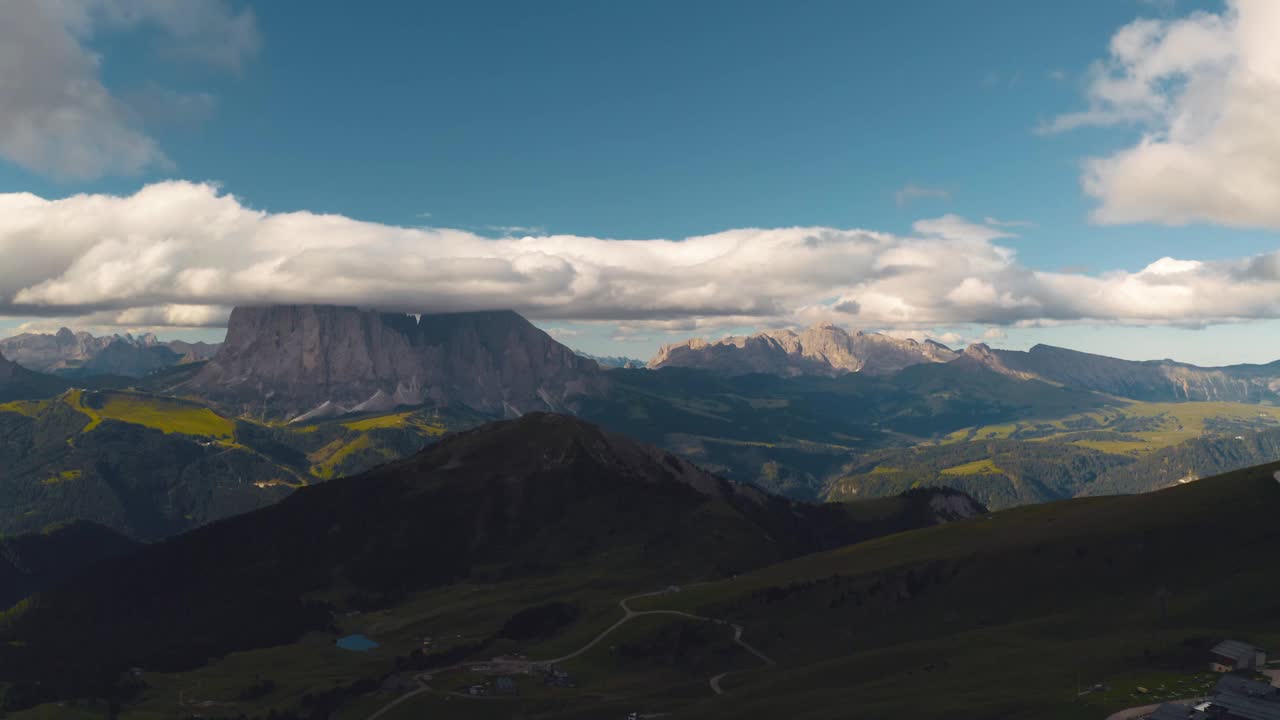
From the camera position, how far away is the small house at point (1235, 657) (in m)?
119

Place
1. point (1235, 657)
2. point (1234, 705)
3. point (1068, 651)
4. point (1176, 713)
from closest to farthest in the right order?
point (1234, 705)
point (1176, 713)
point (1235, 657)
point (1068, 651)

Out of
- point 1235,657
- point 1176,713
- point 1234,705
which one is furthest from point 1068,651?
point 1234,705

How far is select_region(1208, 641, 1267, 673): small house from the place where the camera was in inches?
4700

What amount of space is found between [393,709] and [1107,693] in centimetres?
14653

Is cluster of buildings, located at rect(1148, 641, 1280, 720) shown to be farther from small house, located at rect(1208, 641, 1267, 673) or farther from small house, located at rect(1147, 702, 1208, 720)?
small house, located at rect(1208, 641, 1267, 673)

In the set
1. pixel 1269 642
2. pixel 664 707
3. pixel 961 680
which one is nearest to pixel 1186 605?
pixel 1269 642

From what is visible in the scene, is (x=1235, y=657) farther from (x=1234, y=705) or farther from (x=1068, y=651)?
(x=1234, y=705)

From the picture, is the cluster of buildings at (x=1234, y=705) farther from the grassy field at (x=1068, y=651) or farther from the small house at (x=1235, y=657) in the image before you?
the small house at (x=1235, y=657)

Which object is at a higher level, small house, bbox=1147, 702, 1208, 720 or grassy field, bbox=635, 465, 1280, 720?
small house, bbox=1147, 702, 1208, 720

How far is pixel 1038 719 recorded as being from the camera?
346 ft

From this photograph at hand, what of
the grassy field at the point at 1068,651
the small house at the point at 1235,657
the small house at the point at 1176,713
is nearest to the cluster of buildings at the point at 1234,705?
the small house at the point at 1176,713

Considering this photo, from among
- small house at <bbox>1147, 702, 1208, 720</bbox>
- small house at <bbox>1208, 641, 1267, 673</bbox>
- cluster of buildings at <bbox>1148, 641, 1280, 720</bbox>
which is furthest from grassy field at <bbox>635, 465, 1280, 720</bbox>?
cluster of buildings at <bbox>1148, 641, 1280, 720</bbox>

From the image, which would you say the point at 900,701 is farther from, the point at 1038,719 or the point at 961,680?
the point at 1038,719

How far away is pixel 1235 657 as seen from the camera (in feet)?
397
